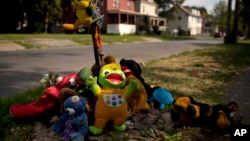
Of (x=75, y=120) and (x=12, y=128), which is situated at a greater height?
(x=75, y=120)

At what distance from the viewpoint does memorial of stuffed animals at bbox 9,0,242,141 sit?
3.72 meters

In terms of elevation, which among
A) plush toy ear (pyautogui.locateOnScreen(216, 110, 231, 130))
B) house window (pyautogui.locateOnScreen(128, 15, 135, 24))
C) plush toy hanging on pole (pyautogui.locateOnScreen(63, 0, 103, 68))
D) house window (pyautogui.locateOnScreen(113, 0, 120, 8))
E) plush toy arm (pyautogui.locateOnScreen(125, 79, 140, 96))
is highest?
house window (pyautogui.locateOnScreen(113, 0, 120, 8))

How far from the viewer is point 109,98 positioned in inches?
147

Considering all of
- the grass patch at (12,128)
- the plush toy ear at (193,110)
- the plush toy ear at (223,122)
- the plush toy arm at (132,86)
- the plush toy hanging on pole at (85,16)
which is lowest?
the grass patch at (12,128)

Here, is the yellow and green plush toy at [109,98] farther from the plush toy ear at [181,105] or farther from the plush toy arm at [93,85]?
the plush toy ear at [181,105]

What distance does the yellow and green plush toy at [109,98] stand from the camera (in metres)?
3.73

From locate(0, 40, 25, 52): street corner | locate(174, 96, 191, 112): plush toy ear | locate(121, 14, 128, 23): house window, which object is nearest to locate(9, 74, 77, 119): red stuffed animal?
locate(174, 96, 191, 112): plush toy ear

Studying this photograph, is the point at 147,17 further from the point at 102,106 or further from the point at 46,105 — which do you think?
the point at 102,106

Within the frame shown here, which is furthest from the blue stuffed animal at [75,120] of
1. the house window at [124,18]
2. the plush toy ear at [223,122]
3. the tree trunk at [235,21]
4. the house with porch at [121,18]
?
the house window at [124,18]

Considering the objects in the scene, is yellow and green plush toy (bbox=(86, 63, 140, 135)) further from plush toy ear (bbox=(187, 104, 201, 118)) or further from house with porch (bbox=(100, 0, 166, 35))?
house with porch (bbox=(100, 0, 166, 35))

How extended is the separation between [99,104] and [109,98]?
0.14 m

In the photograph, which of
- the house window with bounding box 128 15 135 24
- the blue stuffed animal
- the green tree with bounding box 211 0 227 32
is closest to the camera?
the blue stuffed animal

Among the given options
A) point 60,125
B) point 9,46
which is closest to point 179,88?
point 60,125

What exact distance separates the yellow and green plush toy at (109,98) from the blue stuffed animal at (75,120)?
0.16 meters
